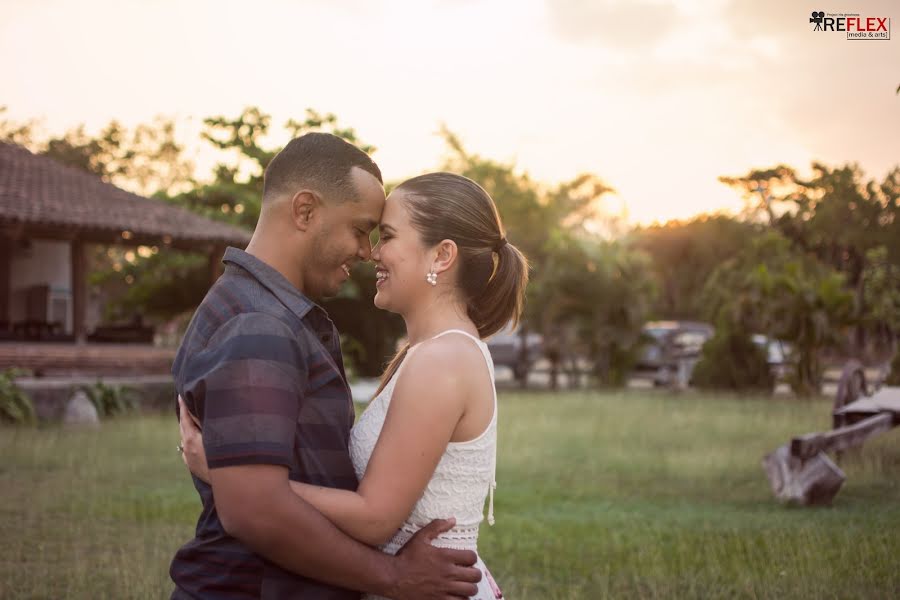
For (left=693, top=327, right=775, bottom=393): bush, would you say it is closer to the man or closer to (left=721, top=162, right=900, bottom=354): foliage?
(left=721, top=162, right=900, bottom=354): foliage

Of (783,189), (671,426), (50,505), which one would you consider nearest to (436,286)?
(50,505)

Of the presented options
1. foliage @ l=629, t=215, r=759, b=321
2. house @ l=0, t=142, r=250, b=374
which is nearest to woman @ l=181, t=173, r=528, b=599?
house @ l=0, t=142, r=250, b=374

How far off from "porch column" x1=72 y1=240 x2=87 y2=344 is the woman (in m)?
19.4

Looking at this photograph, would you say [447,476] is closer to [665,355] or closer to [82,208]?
[82,208]

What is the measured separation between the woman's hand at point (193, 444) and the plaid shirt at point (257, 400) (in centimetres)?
7

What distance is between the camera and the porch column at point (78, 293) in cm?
2102

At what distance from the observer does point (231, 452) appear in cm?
229

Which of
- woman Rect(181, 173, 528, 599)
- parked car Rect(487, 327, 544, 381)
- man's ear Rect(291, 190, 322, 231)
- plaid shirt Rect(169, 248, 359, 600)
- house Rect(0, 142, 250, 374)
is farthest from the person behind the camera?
parked car Rect(487, 327, 544, 381)

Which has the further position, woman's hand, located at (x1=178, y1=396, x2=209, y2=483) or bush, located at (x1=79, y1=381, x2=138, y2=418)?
bush, located at (x1=79, y1=381, x2=138, y2=418)

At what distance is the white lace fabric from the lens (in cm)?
276

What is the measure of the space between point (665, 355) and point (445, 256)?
2813 centimetres

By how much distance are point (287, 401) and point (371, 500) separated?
37cm

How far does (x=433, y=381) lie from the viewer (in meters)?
2.60

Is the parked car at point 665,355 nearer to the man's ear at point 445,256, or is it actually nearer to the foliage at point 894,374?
the foliage at point 894,374
